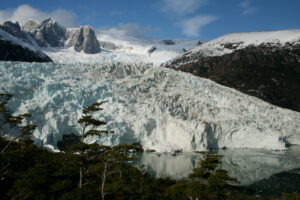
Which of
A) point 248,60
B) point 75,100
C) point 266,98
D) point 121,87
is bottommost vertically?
point 75,100

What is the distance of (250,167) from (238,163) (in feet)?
5.86

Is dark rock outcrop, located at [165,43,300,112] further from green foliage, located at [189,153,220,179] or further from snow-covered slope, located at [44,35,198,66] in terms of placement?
green foliage, located at [189,153,220,179]

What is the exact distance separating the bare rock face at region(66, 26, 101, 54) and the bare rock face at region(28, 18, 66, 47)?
22.0ft

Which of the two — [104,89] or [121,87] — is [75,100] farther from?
[121,87]

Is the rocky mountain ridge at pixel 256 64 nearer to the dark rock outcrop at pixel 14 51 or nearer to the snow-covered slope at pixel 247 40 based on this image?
the snow-covered slope at pixel 247 40

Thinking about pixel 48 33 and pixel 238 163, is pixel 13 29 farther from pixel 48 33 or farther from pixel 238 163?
pixel 238 163

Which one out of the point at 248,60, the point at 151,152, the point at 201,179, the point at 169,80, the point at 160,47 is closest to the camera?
the point at 201,179

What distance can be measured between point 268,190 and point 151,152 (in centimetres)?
1664

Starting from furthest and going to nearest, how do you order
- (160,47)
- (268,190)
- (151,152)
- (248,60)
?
(160,47), (248,60), (151,152), (268,190)

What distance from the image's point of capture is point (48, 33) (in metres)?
157

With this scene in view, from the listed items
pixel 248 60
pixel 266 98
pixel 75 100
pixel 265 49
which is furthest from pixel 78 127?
pixel 265 49

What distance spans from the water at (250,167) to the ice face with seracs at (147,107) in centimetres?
248

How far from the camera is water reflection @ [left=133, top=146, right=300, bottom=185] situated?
2716 centimetres

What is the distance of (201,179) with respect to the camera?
13289mm
